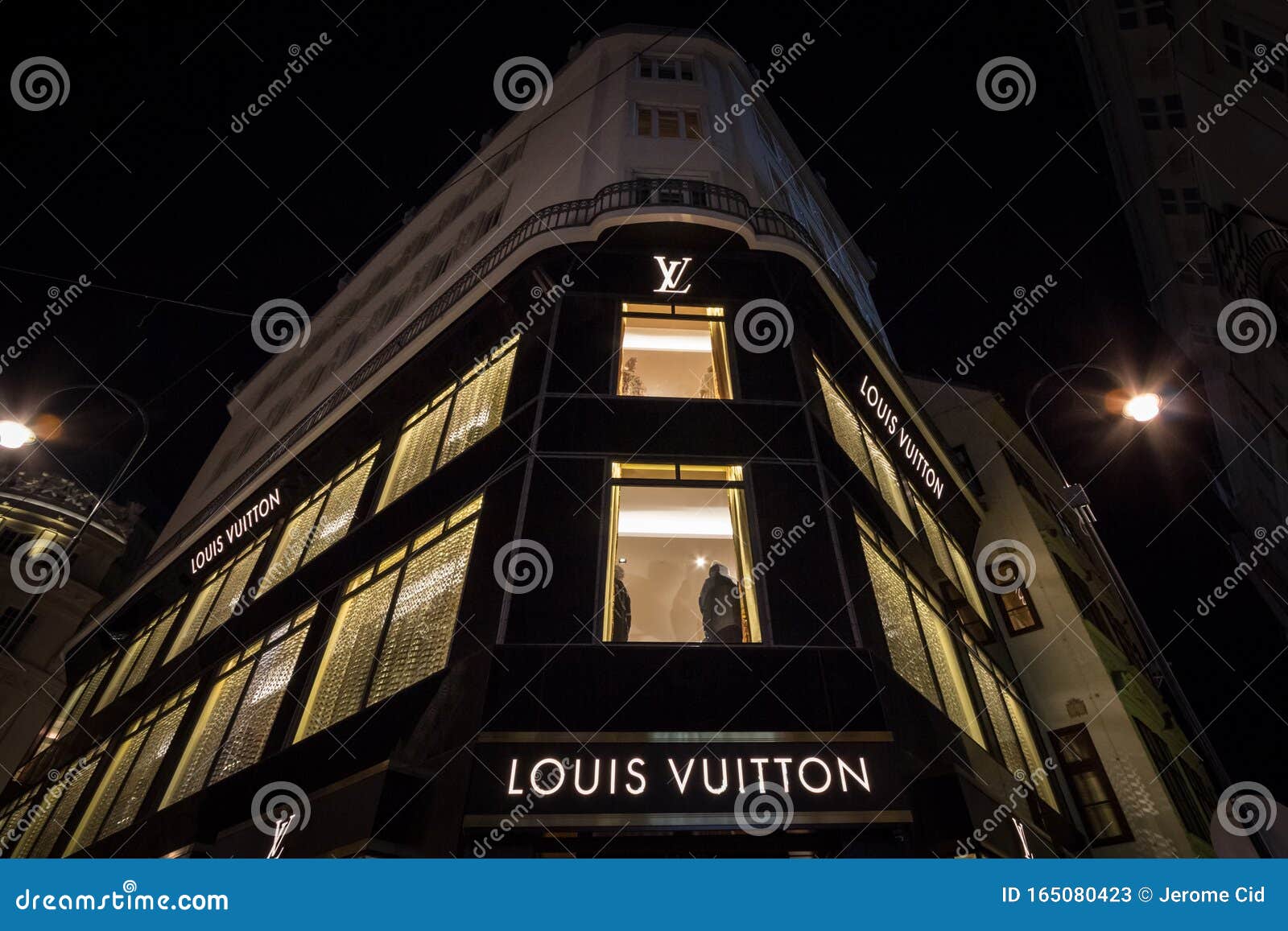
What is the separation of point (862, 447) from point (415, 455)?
30.1 ft

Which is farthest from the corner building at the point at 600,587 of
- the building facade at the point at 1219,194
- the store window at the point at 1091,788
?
the building facade at the point at 1219,194

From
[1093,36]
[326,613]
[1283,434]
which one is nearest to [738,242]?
[326,613]

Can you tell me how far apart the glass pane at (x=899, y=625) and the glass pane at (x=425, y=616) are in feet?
20.1

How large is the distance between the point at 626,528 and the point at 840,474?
3626mm

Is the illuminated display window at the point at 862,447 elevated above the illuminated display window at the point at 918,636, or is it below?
above

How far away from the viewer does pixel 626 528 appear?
39.9ft

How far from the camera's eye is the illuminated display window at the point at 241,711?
1304 cm

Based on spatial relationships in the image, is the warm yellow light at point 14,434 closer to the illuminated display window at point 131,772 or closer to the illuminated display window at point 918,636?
the illuminated display window at point 131,772

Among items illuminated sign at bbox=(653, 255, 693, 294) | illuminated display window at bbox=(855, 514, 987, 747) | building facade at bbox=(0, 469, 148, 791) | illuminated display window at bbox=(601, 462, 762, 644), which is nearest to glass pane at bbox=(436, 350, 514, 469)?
illuminated sign at bbox=(653, 255, 693, 294)

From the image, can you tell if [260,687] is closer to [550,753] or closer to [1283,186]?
[550,753]

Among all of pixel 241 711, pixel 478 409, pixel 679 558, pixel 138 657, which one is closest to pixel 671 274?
pixel 478 409

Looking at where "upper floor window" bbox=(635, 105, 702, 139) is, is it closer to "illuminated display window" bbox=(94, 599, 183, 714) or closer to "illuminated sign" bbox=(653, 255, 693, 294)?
"illuminated sign" bbox=(653, 255, 693, 294)

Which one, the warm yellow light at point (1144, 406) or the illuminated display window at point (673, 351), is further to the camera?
the illuminated display window at point (673, 351)

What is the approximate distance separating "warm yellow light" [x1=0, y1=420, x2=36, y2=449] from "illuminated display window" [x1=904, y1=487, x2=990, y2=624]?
17840mm
